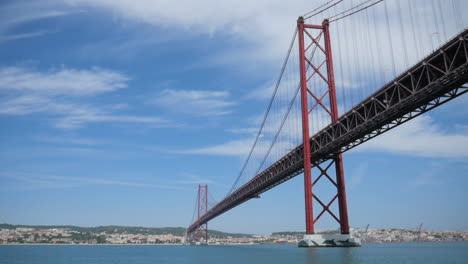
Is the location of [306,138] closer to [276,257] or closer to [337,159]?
[337,159]

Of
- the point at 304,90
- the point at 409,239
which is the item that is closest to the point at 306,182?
the point at 304,90

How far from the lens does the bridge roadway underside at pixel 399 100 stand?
69.0 ft

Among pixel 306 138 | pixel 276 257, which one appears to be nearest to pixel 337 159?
pixel 306 138

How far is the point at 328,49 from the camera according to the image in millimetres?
38938

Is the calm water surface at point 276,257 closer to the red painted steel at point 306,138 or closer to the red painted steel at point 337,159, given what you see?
the red painted steel at point 337,159

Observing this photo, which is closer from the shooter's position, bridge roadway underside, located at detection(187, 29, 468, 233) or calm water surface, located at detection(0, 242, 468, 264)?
bridge roadway underside, located at detection(187, 29, 468, 233)

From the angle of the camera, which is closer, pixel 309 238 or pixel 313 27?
pixel 309 238

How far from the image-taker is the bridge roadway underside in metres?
21.0

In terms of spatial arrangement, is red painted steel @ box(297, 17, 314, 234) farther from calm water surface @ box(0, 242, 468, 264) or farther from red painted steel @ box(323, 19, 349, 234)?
calm water surface @ box(0, 242, 468, 264)

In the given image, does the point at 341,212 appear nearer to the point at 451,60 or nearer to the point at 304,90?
the point at 304,90

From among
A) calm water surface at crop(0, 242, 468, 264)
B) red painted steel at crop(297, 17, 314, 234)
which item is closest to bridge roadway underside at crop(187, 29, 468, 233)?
red painted steel at crop(297, 17, 314, 234)

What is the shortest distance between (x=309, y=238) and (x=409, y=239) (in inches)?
7169

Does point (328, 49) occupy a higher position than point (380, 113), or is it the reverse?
point (328, 49)

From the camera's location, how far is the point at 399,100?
24.9m
